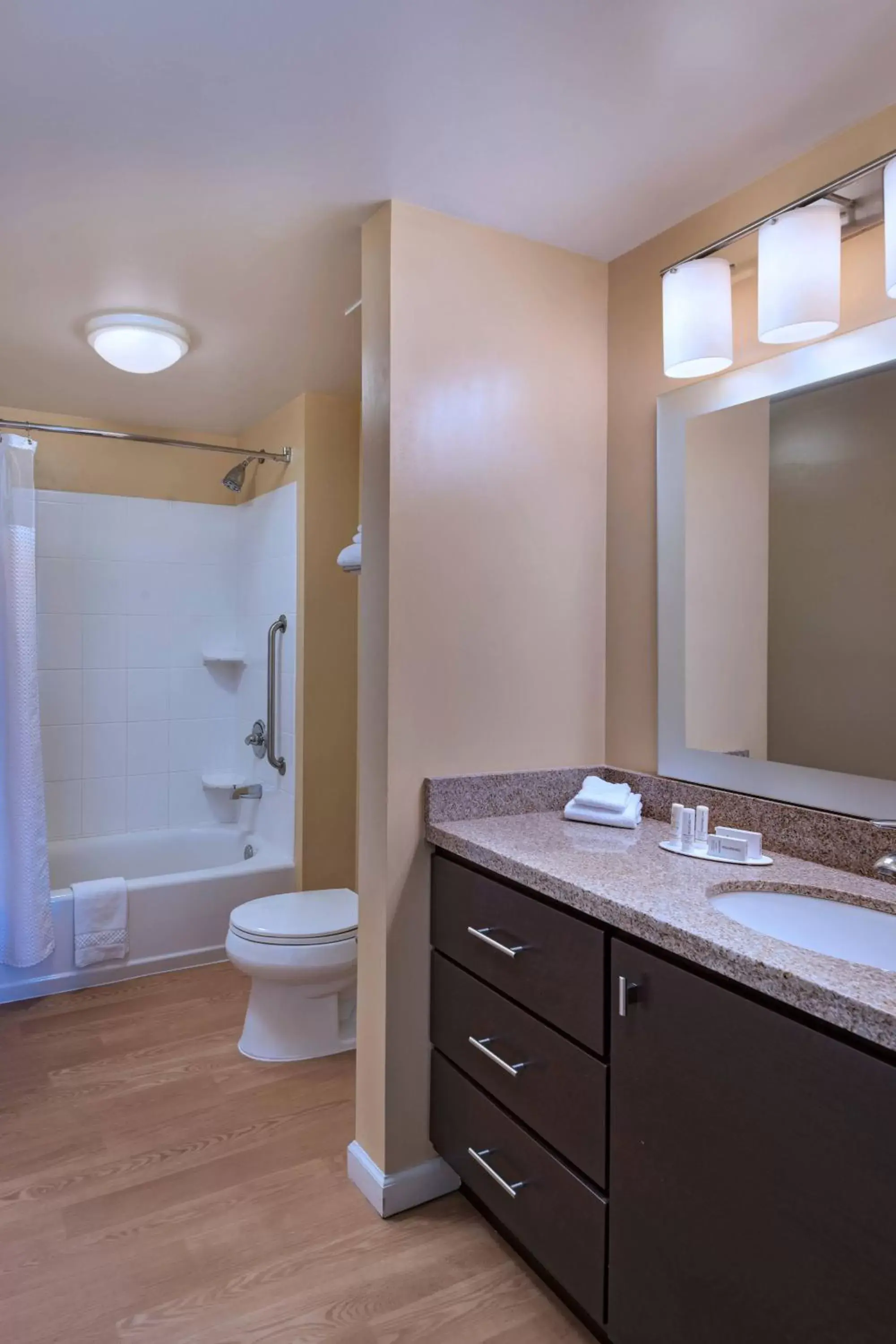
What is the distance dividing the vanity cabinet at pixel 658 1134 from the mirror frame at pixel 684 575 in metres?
0.55

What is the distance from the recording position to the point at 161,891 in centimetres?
326

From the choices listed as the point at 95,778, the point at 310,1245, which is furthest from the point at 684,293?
the point at 95,778

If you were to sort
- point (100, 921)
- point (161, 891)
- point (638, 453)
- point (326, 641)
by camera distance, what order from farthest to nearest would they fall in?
1. point (326, 641)
2. point (161, 891)
3. point (100, 921)
4. point (638, 453)

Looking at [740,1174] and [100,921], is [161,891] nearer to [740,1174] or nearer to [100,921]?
[100,921]

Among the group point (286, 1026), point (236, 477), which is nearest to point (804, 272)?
point (286, 1026)

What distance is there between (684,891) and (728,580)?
77cm

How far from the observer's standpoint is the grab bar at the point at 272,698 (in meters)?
3.57

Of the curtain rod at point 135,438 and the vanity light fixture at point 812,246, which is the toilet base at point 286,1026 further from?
the vanity light fixture at point 812,246

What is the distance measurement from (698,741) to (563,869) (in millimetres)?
569

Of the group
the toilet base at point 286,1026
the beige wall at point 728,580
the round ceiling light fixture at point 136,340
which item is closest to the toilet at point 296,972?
the toilet base at point 286,1026

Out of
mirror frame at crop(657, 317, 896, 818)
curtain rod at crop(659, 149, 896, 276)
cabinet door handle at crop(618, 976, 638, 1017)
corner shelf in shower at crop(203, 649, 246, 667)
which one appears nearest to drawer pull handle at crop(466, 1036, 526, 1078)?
cabinet door handle at crop(618, 976, 638, 1017)

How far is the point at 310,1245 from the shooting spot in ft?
5.85

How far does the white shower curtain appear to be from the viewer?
2951 mm

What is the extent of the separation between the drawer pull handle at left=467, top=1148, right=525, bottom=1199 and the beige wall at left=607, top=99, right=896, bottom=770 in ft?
3.04
